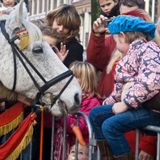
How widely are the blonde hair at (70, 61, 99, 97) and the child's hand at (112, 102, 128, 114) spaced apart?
0.75m

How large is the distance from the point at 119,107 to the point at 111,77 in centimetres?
95

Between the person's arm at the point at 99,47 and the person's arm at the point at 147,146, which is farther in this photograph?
the person's arm at the point at 99,47

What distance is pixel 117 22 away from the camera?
11.5ft

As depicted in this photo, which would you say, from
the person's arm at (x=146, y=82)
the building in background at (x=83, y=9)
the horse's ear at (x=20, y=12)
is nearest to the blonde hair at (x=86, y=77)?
the horse's ear at (x=20, y=12)

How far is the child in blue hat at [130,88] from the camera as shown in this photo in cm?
310

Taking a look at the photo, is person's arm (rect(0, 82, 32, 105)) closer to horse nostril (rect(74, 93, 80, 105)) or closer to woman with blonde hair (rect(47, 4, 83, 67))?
horse nostril (rect(74, 93, 80, 105))

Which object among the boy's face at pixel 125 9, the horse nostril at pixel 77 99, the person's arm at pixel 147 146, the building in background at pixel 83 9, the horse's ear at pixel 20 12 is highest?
the horse's ear at pixel 20 12

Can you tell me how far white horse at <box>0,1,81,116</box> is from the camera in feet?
11.6

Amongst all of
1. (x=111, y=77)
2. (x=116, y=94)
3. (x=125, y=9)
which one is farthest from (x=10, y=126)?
(x=125, y=9)

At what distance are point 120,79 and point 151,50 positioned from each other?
34 cm

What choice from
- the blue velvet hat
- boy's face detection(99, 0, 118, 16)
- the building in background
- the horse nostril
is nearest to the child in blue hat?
the blue velvet hat

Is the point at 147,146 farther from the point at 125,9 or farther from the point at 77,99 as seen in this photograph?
the point at 125,9

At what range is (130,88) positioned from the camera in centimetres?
317

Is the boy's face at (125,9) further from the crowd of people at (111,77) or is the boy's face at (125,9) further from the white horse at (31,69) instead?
the white horse at (31,69)
